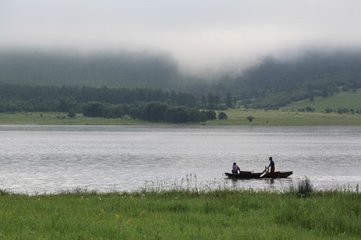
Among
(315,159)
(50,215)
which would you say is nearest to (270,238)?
(50,215)

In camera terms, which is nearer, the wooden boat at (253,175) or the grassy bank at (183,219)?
the grassy bank at (183,219)

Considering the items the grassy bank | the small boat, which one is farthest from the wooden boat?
the grassy bank

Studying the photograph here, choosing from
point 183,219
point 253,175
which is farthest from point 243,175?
point 183,219

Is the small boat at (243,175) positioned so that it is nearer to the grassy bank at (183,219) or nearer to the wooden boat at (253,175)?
the wooden boat at (253,175)

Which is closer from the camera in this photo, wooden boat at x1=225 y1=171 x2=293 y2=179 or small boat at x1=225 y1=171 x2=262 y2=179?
small boat at x1=225 y1=171 x2=262 y2=179

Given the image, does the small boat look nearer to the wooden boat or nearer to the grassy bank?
the wooden boat

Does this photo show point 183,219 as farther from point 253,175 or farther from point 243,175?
point 253,175

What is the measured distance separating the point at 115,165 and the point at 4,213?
76.2m

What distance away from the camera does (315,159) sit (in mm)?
123688

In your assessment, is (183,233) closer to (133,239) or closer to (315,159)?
(133,239)

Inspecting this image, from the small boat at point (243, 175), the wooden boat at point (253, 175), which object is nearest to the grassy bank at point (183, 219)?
the small boat at point (243, 175)

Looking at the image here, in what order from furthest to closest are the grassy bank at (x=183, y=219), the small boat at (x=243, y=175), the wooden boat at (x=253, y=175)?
the wooden boat at (x=253, y=175) < the small boat at (x=243, y=175) < the grassy bank at (x=183, y=219)

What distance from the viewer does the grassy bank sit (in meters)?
20.2

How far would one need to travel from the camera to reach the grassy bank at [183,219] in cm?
2016
